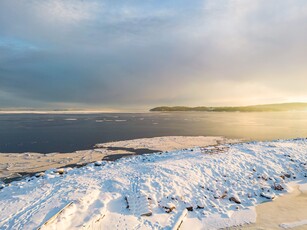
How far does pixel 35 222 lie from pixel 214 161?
34.1ft

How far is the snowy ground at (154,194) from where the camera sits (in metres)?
8.50

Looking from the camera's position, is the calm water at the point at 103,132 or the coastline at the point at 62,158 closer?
the coastline at the point at 62,158

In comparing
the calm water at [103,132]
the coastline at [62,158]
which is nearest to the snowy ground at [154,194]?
the coastline at [62,158]

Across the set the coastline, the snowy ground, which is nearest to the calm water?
the coastline

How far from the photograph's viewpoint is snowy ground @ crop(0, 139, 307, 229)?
850 cm

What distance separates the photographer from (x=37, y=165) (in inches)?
675

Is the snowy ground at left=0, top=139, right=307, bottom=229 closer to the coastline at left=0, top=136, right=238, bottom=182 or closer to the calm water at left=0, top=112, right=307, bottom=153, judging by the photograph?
the coastline at left=0, top=136, right=238, bottom=182

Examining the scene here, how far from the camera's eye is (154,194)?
10562 mm

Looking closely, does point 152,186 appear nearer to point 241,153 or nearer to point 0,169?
point 241,153

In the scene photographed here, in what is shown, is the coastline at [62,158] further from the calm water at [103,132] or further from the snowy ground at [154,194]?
the snowy ground at [154,194]

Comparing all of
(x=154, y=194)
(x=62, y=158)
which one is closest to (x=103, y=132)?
(x=62, y=158)

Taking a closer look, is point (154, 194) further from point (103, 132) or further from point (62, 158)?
point (103, 132)

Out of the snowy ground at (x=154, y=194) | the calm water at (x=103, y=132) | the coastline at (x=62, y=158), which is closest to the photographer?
the snowy ground at (x=154, y=194)

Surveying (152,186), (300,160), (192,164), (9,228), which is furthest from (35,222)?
(300,160)
